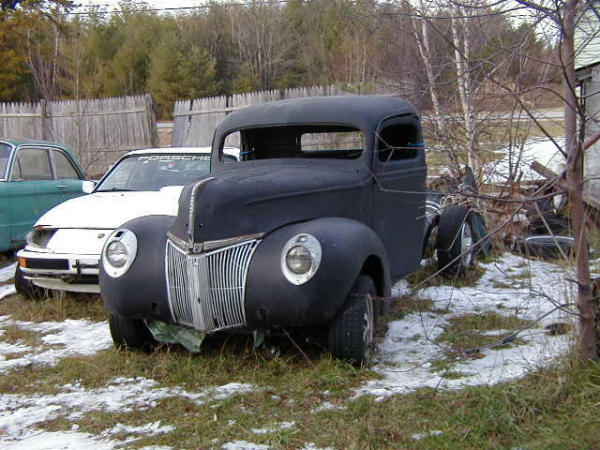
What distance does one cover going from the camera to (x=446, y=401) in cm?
356

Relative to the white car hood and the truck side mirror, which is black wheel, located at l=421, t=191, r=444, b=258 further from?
the truck side mirror

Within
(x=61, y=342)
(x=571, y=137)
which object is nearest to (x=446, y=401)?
(x=571, y=137)

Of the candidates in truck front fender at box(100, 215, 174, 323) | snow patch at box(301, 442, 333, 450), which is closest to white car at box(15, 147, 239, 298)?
truck front fender at box(100, 215, 174, 323)

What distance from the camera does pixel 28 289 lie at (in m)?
6.24

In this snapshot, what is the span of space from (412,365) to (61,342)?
108 inches

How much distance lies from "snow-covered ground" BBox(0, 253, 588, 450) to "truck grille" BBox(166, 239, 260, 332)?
0.43 metres

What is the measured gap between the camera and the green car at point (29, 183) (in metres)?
7.86

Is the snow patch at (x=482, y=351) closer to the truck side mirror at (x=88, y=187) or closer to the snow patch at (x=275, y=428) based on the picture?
the snow patch at (x=275, y=428)

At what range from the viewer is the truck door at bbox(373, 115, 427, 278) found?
5.12m

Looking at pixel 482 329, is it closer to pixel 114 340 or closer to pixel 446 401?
pixel 446 401

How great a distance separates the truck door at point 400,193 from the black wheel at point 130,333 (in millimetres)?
1887

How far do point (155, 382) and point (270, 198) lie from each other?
54.6 inches

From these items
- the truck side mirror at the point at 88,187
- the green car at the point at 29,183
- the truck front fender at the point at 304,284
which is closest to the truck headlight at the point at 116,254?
the truck front fender at the point at 304,284

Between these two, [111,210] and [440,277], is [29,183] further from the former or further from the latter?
[440,277]
